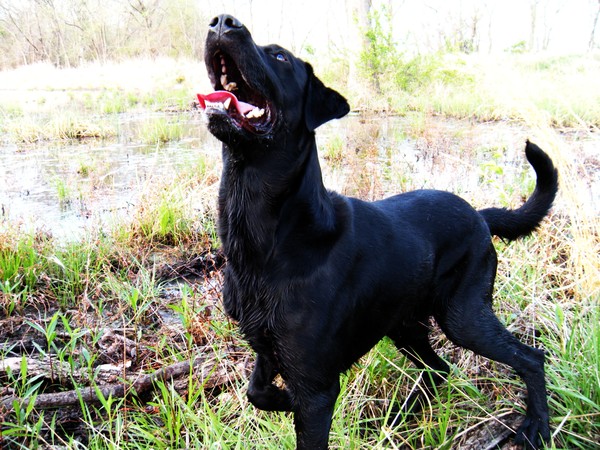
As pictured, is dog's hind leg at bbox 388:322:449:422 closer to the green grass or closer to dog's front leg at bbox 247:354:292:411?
the green grass

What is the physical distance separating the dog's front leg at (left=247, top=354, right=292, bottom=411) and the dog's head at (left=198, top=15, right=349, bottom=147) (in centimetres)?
95

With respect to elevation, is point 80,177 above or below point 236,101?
below

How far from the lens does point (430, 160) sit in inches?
283

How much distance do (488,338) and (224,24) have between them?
1.84m

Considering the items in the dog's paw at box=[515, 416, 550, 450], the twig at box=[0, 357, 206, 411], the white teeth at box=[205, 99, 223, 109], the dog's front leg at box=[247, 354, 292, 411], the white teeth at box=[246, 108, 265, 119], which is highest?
the white teeth at box=[205, 99, 223, 109]

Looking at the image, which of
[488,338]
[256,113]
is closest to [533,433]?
[488,338]

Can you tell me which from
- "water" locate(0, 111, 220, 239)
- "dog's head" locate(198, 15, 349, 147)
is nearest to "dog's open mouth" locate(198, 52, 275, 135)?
"dog's head" locate(198, 15, 349, 147)

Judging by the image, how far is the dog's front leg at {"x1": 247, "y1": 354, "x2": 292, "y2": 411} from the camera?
79.9 inches

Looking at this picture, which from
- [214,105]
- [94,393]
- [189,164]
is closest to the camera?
[214,105]

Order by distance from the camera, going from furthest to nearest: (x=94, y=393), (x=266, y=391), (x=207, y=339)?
(x=207, y=339) < (x=94, y=393) < (x=266, y=391)

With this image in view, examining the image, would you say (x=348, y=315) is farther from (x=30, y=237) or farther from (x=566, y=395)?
(x=30, y=237)

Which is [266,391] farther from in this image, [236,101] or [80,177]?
[80,177]

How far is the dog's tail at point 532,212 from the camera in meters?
2.54

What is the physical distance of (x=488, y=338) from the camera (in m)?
2.32
